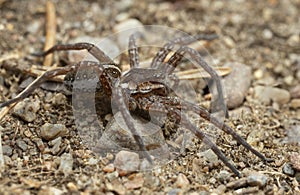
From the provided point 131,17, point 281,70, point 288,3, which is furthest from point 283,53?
point 131,17

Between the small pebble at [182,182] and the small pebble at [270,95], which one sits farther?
the small pebble at [270,95]

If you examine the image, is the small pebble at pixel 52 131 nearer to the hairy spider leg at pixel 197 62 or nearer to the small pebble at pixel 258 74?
the hairy spider leg at pixel 197 62

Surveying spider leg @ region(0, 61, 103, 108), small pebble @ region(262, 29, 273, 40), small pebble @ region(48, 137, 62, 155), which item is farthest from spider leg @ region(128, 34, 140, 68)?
small pebble @ region(262, 29, 273, 40)

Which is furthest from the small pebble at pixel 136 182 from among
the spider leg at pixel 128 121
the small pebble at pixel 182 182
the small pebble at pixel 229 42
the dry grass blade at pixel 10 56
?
the small pebble at pixel 229 42

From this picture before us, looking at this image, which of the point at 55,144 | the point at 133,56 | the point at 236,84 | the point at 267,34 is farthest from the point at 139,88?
the point at 267,34

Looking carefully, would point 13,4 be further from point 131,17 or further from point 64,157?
point 64,157

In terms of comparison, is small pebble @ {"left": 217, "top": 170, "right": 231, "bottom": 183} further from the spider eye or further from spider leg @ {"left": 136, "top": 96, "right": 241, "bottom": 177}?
the spider eye

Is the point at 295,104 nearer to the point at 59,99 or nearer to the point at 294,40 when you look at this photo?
the point at 294,40
